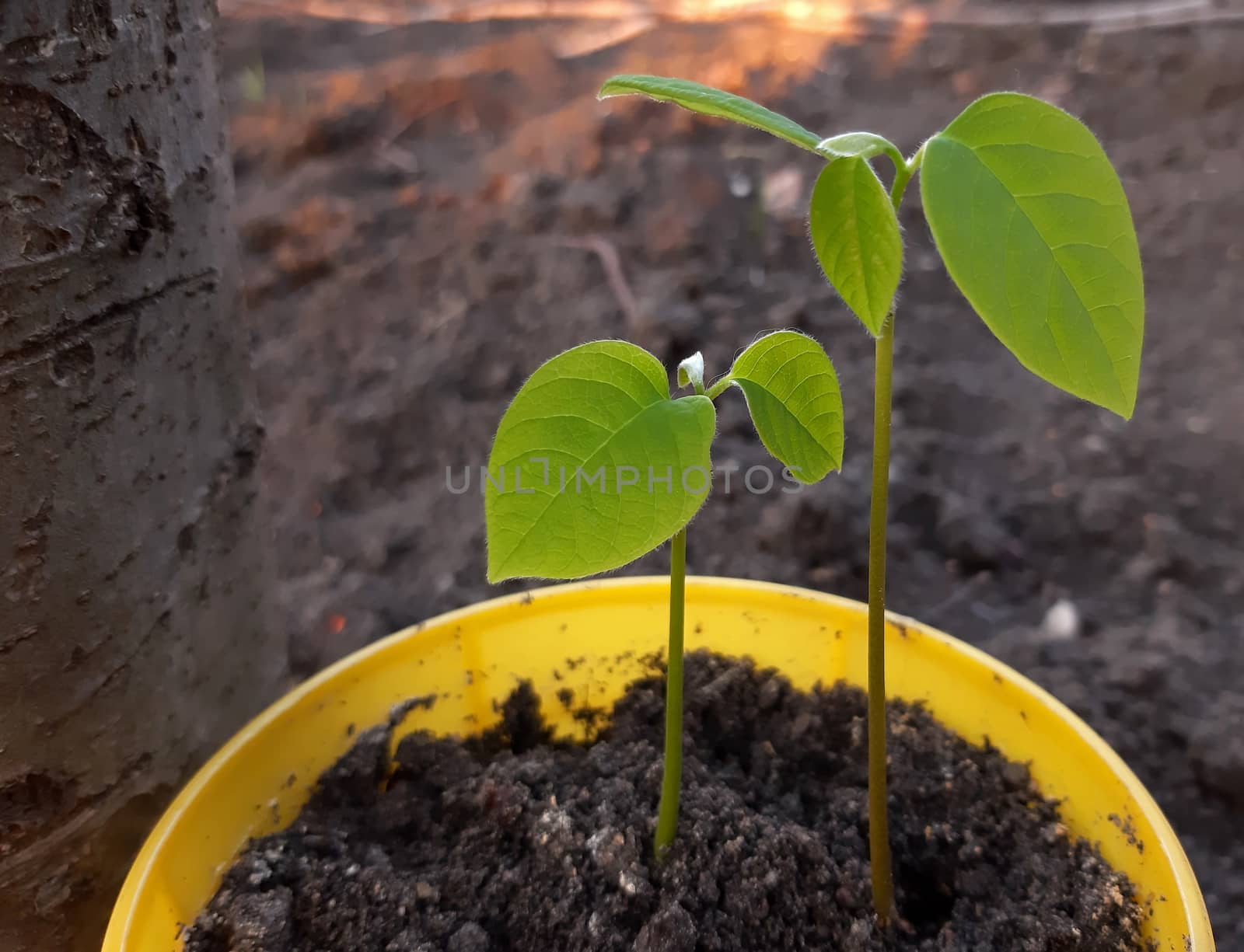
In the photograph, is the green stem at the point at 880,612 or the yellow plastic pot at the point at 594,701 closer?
the green stem at the point at 880,612

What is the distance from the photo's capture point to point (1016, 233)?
0.46m

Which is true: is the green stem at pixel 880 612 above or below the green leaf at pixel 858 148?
below

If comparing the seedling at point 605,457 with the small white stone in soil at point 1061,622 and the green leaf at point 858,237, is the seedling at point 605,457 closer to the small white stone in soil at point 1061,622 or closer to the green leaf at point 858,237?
the green leaf at point 858,237

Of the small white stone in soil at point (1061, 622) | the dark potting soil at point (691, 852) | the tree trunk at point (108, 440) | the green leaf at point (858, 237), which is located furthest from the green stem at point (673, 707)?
the small white stone in soil at point (1061, 622)

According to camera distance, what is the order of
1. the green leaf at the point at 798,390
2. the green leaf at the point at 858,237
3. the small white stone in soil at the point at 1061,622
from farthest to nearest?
the small white stone in soil at the point at 1061,622, the green leaf at the point at 798,390, the green leaf at the point at 858,237

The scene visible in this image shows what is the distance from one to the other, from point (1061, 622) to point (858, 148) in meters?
1.00

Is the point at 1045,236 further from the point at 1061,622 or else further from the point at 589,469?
the point at 1061,622

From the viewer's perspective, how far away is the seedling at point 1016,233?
45 centimetres

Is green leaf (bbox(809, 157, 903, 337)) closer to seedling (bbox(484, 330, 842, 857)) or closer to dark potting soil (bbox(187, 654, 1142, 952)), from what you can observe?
seedling (bbox(484, 330, 842, 857))

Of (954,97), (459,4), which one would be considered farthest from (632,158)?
(459,4)

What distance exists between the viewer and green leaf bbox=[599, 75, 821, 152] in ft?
1.57

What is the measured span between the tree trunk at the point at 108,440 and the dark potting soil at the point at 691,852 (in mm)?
161

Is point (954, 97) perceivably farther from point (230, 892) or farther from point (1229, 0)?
point (230, 892)

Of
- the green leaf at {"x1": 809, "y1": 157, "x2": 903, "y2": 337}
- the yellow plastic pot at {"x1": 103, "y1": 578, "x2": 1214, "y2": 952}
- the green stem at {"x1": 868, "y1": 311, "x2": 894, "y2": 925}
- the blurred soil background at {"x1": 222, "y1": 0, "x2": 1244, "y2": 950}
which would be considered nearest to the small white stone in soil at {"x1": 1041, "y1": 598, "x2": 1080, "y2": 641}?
the blurred soil background at {"x1": 222, "y1": 0, "x2": 1244, "y2": 950}
